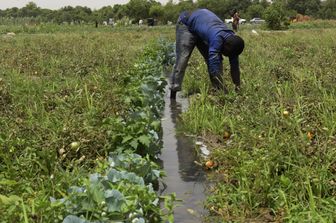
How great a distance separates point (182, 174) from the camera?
4.41 metres

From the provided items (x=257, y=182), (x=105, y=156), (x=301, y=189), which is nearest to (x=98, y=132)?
(x=105, y=156)

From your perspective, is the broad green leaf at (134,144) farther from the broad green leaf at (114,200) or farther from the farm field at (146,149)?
the broad green leaf at (114,200)

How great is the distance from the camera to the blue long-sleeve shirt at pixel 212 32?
626 centimetres

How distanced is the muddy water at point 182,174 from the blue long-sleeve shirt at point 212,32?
0.90 metres

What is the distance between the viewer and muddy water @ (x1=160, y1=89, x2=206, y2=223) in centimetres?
356

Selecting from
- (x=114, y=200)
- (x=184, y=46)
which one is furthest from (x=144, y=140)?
(x=184, y=46)

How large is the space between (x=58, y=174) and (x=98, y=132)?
3.08 ft

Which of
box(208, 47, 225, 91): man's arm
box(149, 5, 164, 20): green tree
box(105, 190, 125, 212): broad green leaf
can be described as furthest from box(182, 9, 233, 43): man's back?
box(149, 5, 164, 20): green tree

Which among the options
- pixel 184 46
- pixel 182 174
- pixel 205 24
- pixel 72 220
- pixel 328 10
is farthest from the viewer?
pixel 328 10

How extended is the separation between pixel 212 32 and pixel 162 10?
53053 mm

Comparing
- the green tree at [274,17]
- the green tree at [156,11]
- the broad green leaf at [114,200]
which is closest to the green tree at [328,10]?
the green tree at [156,11]

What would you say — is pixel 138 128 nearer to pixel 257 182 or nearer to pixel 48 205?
pixel 257 182

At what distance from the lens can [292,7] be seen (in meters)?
84.4

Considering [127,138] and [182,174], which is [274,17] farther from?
[127,138]
